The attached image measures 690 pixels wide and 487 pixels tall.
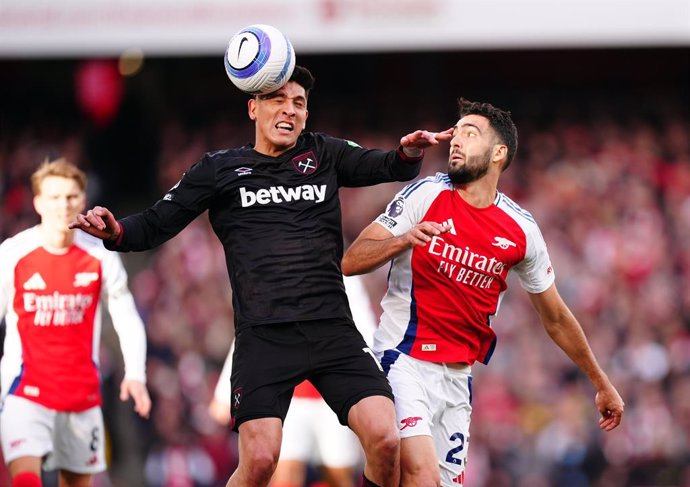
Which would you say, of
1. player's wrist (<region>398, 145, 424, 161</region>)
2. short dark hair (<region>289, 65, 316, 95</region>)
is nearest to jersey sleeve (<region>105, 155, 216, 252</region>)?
short dark hair (<region>289, 65, 316, 95</region>)

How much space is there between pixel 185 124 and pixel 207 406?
579cm

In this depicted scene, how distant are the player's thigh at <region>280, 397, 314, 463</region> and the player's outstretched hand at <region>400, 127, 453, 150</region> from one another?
387cm

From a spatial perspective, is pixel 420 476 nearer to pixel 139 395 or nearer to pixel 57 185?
pixel 139 395

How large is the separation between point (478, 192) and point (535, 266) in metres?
0.54

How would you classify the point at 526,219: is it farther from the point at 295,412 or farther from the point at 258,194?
the point at 295,412

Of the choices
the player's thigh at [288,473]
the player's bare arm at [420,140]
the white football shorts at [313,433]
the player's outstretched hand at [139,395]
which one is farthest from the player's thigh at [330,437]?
the player's bare arm at [420,140]

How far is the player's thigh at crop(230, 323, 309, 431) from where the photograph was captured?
6086 millimetres

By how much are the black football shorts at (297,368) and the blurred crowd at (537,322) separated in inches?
269

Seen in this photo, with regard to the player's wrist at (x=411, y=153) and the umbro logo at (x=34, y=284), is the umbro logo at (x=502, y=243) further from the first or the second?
the umbro logo at (x=34, y=284)

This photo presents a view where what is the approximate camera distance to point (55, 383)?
756cm

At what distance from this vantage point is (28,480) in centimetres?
729

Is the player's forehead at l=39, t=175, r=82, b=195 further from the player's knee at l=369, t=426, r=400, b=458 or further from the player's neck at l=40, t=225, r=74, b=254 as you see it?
the player's knee at l=369, t=426, r=400, b=458

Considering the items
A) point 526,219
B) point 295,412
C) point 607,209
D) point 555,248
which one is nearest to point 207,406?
point 295,412

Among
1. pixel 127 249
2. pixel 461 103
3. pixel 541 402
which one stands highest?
pixel 461 103
